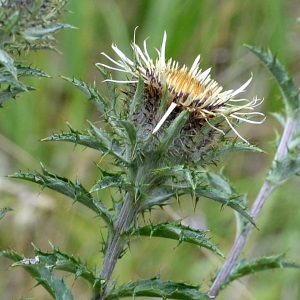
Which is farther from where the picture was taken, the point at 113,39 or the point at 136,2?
the point at 136,2

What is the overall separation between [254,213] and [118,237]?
36.1 inches

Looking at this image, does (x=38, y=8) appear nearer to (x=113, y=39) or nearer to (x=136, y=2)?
(x=113, y=39)

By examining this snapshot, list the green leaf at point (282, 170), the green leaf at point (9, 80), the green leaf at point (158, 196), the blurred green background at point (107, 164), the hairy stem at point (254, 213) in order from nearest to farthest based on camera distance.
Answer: the green leaf at point (9, 80) → the green leaf at point (158, 196) → the hairy stem at point (254, 213) → the green leaf at point (282, 170) → the blurred green background at point (107, 164)

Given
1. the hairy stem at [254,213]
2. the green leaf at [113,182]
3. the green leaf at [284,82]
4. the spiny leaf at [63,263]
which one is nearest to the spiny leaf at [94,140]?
the green leaf at [113,182]

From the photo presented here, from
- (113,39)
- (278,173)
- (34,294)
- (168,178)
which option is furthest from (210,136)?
(113,39)

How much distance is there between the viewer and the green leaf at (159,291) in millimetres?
1793

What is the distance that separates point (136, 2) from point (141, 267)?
2861 mm

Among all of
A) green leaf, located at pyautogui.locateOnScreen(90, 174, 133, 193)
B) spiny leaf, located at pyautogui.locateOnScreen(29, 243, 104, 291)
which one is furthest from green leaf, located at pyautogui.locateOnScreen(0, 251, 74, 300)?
green leaf, located at pyautogui.locateOnScreen(90, 174, 133, 193)

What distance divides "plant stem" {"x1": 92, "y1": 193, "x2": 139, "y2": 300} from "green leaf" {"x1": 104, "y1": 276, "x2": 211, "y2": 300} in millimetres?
68

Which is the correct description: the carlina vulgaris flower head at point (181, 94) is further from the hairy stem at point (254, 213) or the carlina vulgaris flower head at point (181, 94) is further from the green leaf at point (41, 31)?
the hairy stem at point (254, 213)

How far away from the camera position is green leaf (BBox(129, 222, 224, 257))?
1.68 metres

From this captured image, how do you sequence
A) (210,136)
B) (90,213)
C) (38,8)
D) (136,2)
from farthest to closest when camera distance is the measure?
(136,2)
(90,213)
(210,136)
(38,8)

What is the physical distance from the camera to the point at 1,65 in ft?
5.26

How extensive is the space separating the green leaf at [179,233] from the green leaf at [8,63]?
2.18 ft
